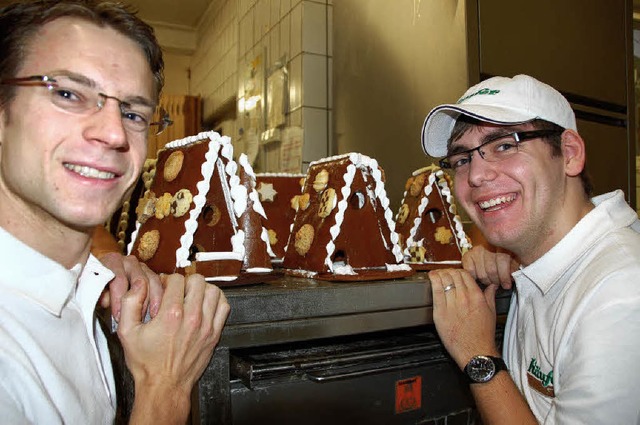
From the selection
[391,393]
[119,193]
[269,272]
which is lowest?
[391,393]

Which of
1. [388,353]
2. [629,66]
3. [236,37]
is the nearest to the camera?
[388,353]

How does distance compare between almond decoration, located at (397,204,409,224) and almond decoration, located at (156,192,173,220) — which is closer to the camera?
almond decoration, located at (156,192,173,220)

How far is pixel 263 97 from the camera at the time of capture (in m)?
3.01

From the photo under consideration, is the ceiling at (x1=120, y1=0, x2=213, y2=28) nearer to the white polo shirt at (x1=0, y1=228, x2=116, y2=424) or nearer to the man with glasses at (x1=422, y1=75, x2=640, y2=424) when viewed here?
the man with glasses at (x1=422, y1=75, x2=640, y2=424)

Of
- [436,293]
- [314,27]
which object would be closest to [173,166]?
[436,293]

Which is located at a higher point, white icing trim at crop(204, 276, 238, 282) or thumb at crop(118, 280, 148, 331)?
white icing trim at crop(204, 276, 238, 282)

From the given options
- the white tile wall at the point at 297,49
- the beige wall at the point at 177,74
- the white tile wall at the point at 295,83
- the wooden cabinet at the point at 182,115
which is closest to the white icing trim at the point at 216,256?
the white tile wall at the point at 297,49

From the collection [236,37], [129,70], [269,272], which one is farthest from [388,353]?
[236,37]

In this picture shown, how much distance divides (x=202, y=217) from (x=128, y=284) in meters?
0.21

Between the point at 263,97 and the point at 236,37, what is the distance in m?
0.91

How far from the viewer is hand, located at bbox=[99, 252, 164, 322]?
32.3 inches

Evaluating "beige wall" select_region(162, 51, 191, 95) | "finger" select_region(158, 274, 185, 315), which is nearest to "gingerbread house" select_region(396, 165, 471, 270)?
"finger" select_region(158, 274, 185, 315)

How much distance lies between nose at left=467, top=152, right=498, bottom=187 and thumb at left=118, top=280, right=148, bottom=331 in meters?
0.75

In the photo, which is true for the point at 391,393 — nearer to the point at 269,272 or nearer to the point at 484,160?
the point at 269,272
